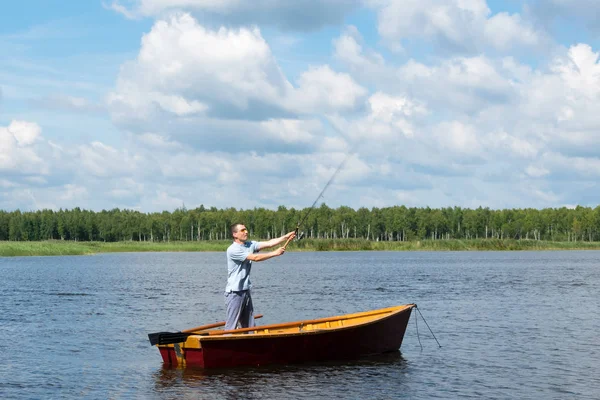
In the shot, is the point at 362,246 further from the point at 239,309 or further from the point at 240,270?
the point at 240,270

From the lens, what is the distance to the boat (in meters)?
15.9

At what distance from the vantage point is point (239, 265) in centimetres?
1530

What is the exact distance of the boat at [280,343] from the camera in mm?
15875

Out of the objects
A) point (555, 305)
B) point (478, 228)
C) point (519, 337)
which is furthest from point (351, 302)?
point (478, 228)

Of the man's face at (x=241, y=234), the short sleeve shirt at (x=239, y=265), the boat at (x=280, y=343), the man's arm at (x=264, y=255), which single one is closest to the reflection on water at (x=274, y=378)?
the boat at (x=280, y=343)

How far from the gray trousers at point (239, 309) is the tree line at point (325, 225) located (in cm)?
15062

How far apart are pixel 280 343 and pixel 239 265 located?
7.36 ft

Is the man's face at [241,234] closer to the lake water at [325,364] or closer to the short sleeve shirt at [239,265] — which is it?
the short sleeve shirt at [239,265]

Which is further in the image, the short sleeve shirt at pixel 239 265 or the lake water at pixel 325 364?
the short sleeve shirt at pixel 239 265

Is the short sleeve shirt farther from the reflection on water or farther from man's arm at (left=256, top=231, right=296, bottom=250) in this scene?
the reflection on water

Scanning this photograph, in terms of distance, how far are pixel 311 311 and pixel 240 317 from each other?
12.4 m

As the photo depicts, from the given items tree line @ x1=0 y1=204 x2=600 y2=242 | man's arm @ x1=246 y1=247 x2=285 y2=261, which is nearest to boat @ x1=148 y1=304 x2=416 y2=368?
man's arm @ x1=246 y1=247 x2=285 y2=261

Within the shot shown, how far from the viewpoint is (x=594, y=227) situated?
15638 centimetres

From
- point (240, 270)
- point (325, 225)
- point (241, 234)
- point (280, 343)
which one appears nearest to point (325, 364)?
point (280, 343)
